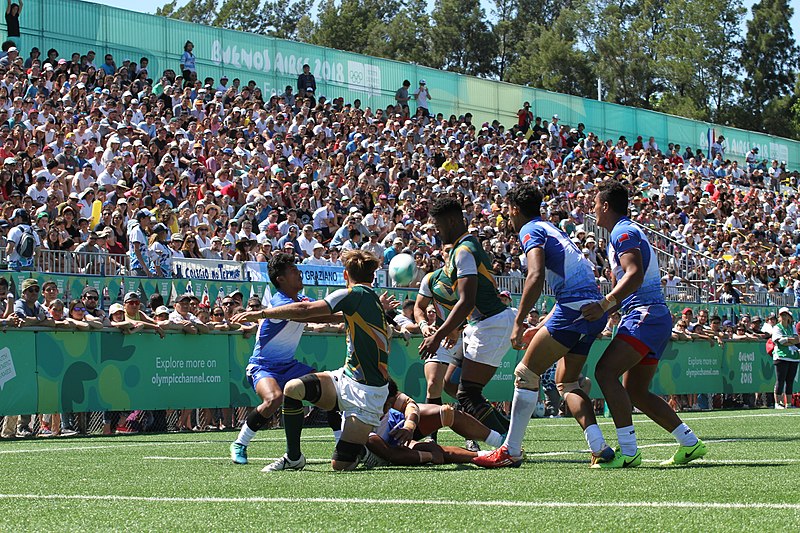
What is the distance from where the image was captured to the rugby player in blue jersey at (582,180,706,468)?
29.2 ft

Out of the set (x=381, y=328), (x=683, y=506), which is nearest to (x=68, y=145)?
(x=381, y=328)

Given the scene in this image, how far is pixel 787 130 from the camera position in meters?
90.4

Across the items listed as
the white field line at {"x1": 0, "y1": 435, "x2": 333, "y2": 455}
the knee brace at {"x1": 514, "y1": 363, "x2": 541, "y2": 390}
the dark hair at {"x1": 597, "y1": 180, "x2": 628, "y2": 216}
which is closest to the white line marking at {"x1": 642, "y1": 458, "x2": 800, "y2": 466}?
the knee brace at {"x1": 514, "y1": 363, "x2": 541, "y2": 390}

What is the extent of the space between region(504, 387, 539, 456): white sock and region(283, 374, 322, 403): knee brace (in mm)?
1485

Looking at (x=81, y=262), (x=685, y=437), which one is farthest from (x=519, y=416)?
(x=81, y=262)

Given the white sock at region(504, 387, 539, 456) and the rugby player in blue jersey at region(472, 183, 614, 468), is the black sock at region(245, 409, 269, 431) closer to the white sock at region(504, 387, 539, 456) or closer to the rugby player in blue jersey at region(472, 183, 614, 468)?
the rugby player in blue jersey at region(472, 183, 614, 468)

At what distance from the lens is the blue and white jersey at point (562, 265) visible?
9070mm

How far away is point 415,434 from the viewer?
1003cm

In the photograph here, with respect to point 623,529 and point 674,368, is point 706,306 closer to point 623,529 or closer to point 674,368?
point 674,368

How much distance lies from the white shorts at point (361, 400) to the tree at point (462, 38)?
8430 centimetres

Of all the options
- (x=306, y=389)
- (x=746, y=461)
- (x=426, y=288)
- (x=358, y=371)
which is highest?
(x=426, y=288)

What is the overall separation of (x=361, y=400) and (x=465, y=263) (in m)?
1.59

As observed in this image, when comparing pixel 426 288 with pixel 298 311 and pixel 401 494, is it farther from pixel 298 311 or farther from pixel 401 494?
pixel 401 494

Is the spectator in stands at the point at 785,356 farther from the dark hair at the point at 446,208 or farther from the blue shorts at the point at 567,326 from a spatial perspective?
the blue shorts at the point at 567,326
